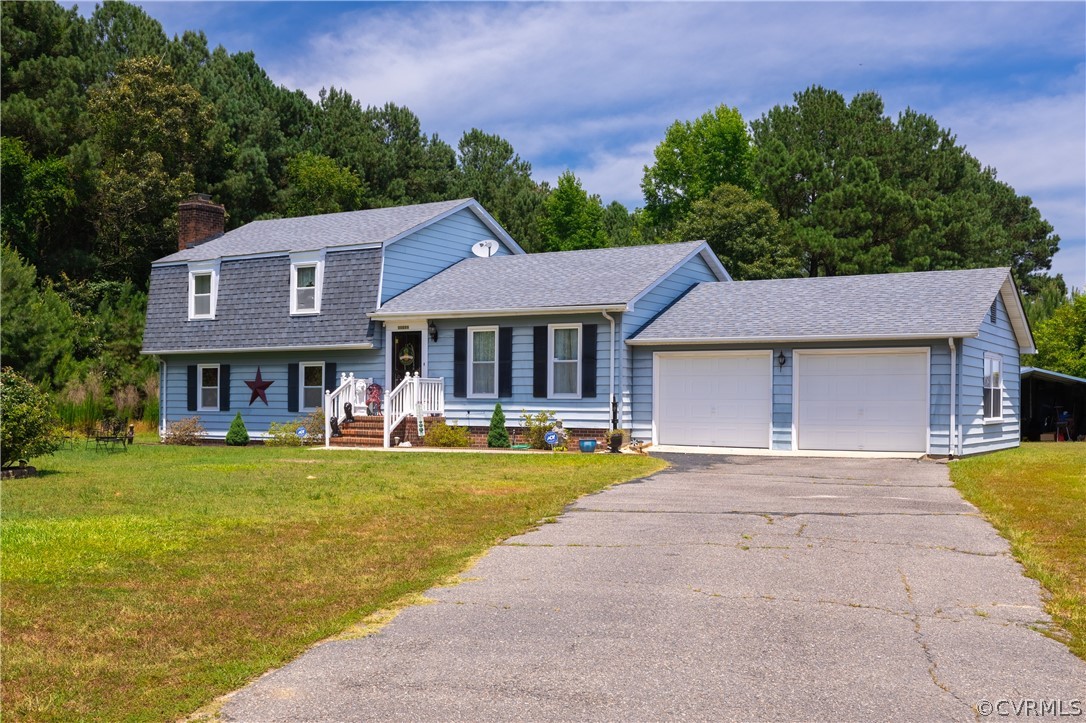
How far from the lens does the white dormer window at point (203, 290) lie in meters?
28.6

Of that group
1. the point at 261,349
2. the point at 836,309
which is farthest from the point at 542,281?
the point at 261,349

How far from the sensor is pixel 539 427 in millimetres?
23375

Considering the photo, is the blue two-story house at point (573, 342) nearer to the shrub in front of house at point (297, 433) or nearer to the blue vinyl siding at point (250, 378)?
the blue vinyl siding at point (250, 378)

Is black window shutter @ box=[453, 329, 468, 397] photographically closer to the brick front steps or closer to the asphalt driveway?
the brick front steps

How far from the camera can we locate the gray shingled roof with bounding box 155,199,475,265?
27.2 meters

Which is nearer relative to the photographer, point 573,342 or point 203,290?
point 573,342

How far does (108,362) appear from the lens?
110 ft

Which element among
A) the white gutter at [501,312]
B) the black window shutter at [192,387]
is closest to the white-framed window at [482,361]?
the white gutter at [501,312]

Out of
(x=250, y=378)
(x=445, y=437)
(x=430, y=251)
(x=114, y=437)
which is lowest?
(x=445, y=437)

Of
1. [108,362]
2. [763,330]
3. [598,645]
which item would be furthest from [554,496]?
[108,362]

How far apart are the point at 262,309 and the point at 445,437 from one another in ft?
22.8

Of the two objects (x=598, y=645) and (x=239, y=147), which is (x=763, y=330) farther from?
(x=239, y=147)

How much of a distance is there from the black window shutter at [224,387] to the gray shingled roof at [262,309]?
2.56ft

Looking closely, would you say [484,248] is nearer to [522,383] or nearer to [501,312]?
[501,312]
